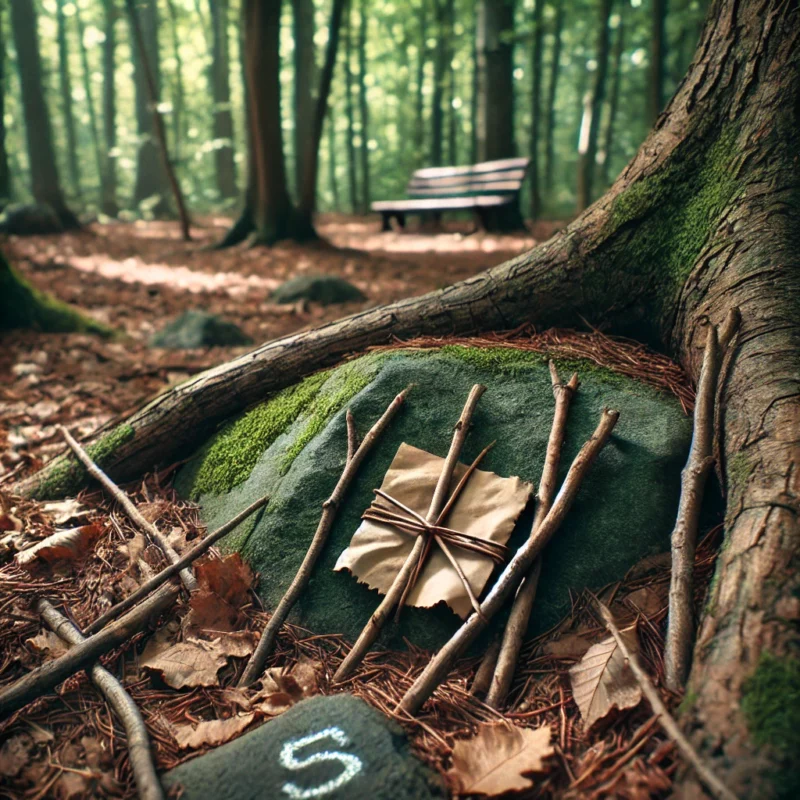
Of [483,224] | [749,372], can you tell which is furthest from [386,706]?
[483,224]

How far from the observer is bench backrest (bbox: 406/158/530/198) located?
11.2 m

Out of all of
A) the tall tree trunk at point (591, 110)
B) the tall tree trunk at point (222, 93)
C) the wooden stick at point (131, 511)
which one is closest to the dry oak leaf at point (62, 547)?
the wooden stick at point (131, 511)

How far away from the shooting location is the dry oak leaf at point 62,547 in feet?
8.51

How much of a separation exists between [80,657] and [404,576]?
1.03 metres

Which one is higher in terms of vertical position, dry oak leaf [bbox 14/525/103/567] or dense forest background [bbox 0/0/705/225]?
dense forest background [bbox 0/0/705/225]

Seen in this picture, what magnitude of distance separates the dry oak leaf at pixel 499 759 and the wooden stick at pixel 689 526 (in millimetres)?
394

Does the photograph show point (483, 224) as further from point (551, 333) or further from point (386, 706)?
point (386, 706)

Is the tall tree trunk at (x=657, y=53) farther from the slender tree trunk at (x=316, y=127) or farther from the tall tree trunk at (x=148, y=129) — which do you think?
the tall tree trunk at (x=148, y=129)

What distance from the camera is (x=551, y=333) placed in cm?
312

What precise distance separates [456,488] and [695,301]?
1324mm

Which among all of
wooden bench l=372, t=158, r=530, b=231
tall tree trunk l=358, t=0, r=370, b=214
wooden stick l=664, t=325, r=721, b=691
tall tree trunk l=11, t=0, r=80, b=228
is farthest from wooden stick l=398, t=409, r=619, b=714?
tall tree trunk l=358, t=0, r=370, b=214

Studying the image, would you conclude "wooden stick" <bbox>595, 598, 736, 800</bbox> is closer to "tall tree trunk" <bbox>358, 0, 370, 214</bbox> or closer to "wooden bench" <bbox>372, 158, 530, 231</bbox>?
"wooden bench" <bbox>372, 158, 530, 231</bbox>

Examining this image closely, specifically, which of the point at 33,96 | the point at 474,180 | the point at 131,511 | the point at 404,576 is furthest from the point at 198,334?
the point at 33,96

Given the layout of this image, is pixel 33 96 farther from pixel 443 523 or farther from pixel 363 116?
pixel 443 523
